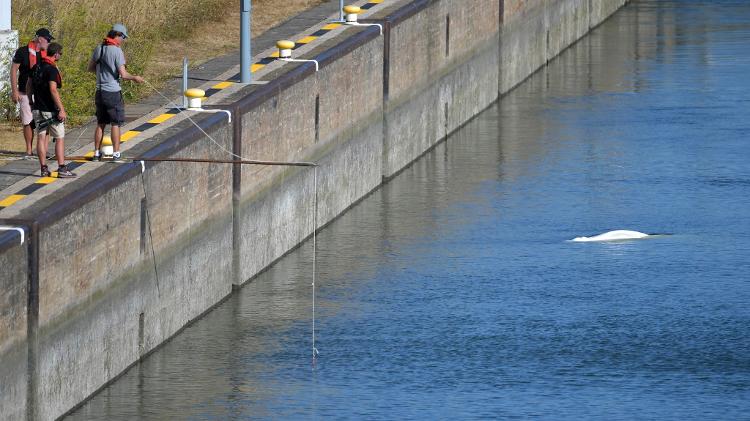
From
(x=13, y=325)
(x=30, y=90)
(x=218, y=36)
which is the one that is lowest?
(x=13, y=325)

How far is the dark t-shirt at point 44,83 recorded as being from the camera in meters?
21.5

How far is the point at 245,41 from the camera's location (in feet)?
90.6

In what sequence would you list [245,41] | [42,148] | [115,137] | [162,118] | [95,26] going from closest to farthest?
1. [42,148]
2. [115,137]
3. [162,118]
4. [245,41]
5. [95,26]

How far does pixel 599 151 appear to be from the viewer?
37.4m

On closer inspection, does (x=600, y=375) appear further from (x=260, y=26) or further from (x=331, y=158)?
(x=260, y=26)

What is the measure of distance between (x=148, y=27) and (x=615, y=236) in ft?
31.3

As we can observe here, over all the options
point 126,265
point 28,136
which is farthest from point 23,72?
point 126,265

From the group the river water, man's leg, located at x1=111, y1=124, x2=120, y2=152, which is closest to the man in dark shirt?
man's leg, located at x1=111, y1=124, x2=120, y2=152

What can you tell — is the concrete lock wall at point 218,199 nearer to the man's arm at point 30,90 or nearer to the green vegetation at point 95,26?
the man's arm at point 30,90

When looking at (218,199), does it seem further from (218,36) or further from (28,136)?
(218,36)

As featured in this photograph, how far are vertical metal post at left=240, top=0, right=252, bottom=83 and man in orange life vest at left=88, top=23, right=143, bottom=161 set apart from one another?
15.6 feet

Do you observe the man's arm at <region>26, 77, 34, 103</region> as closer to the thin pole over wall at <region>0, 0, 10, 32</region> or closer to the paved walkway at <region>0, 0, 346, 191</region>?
the paved walkway at <region>0, 0, 346, 191</region>

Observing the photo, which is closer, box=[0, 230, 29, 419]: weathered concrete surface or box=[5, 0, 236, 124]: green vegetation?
box=[0, 230, 29, 419]: weathered concrete surface

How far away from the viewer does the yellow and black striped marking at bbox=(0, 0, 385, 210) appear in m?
20.8
